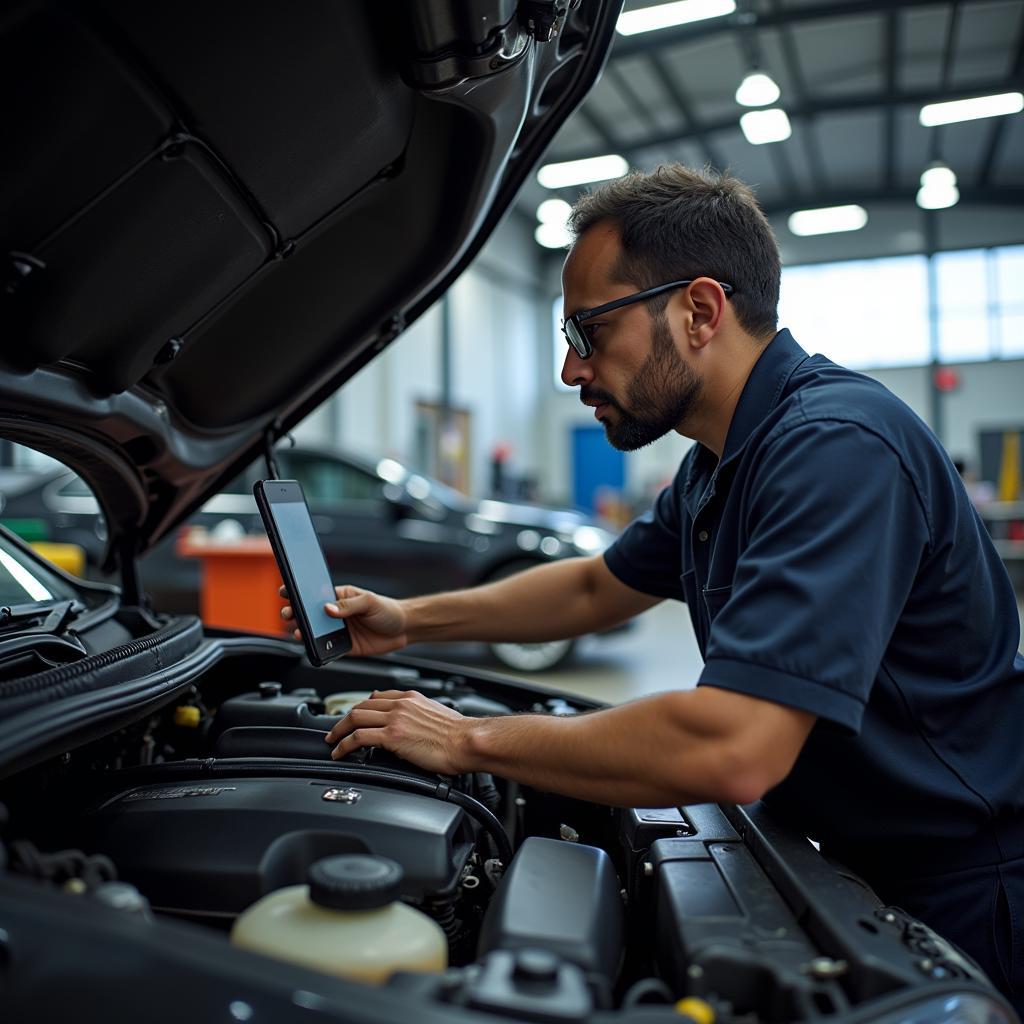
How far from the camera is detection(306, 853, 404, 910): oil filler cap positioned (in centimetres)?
88

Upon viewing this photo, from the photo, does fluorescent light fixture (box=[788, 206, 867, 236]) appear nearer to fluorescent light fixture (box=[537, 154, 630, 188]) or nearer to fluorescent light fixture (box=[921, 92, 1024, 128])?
fluorescent light fixture (box=[921, 92, 1024, 128])

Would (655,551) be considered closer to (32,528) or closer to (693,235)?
(693,235)

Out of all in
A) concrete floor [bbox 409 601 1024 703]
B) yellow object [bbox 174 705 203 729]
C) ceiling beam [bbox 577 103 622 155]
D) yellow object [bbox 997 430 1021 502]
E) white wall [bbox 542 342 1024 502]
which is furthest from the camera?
white wall [bbox 542 342 1024 502]

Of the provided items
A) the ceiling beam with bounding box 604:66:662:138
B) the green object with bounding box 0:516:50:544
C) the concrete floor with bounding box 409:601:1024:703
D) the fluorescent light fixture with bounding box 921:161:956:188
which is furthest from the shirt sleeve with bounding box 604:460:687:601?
the fluorescent light fixture with bounding box 921:161:956:188

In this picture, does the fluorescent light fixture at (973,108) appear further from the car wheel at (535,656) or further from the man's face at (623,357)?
the man's face at (623,357)

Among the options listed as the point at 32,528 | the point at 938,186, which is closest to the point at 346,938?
the point at 32,528

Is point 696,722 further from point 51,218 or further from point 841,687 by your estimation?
point 51,218

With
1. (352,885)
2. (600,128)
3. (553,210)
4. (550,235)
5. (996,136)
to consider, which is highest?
(996,136)

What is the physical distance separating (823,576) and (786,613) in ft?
0.20

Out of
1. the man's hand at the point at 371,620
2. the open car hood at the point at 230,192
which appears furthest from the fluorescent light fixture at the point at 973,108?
the man's hand at the point at 371,620

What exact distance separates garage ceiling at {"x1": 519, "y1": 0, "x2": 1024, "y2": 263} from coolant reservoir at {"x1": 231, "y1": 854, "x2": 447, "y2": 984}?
707cm

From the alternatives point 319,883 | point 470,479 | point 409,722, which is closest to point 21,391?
point 409,722

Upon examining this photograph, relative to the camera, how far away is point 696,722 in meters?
1.02

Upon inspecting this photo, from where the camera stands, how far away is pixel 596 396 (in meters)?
1.48
